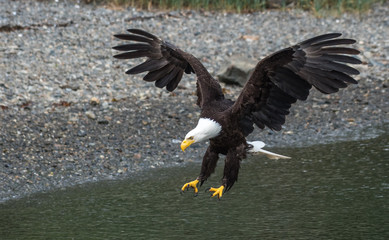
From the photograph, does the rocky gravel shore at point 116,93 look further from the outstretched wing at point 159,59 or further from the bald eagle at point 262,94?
the bald eagle at point 262,94

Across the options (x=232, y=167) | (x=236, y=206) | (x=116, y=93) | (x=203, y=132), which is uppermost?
(x=203, y=132)

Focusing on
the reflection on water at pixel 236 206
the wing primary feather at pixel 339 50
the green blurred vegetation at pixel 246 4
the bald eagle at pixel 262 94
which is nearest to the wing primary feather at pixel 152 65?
the bald eagle at pixel 262 94

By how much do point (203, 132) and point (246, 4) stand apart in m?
9.53

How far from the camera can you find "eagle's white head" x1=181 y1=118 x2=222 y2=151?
5.74 m

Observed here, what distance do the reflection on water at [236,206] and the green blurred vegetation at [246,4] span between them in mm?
6696

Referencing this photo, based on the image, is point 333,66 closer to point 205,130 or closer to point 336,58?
point 336,58

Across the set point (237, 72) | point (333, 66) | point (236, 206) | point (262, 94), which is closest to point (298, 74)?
point (333, 66)

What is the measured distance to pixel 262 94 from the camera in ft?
19.3

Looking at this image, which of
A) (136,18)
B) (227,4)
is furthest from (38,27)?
(227,4)

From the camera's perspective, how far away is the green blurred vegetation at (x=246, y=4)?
48.0ft

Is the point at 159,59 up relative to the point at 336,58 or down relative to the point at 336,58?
down

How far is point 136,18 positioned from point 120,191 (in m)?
6.79

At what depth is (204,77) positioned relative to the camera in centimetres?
622

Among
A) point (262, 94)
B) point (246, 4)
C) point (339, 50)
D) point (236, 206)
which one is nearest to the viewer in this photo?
point (339, 50)
